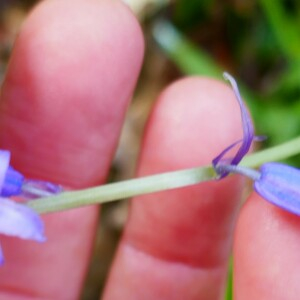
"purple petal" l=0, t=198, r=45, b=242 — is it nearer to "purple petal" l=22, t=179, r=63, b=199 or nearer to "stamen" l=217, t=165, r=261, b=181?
"purple petal" l=22, t=179, r=63, b=199

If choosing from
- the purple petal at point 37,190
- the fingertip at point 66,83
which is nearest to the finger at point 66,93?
the fingertip at point 66,83

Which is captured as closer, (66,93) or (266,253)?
(266,253)

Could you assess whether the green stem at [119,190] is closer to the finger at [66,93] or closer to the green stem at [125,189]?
the green stem at [125,189]

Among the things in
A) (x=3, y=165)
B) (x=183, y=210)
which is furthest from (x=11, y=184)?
(x=183, y=210)

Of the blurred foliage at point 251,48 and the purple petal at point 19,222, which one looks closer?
the purple petal at point 19,222

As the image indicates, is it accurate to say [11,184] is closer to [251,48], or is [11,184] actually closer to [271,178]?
[271,178]

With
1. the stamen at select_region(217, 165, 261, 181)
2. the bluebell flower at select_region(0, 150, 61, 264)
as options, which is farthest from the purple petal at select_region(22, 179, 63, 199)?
the stamen at select_region(217, 165, 261, 181)

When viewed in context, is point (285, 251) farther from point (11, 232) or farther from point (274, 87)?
point (274, 87)
